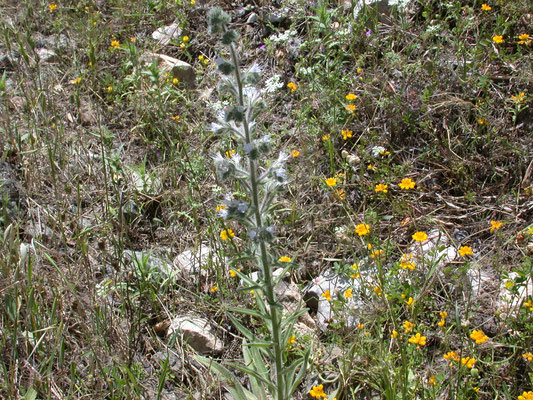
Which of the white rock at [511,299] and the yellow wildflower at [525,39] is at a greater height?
the yellow wildflower at [525,39]

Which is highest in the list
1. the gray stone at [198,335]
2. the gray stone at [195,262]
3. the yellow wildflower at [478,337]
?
the yellow wildflower at [478,337]

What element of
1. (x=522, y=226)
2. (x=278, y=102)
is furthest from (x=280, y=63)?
(x=522, y=226)

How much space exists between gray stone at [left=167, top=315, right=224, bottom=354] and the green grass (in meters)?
0.08

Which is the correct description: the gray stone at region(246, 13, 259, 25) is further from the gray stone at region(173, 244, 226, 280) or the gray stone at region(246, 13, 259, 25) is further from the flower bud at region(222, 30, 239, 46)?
the flower bud at region(222, 30, 239, 46)

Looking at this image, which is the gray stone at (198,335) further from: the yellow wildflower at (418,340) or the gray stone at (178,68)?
the gray stone at (178,68)

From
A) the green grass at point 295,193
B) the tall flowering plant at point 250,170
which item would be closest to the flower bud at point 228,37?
the tall flowering plant at point 250,170

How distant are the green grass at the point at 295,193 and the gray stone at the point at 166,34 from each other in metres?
0.14

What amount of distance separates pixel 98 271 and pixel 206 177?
4.10 feet

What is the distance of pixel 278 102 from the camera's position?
16.6 ft

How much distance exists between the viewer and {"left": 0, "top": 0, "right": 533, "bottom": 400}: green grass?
308 cm

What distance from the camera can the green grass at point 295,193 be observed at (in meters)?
3.08

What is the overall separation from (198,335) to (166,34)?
13.3 feet

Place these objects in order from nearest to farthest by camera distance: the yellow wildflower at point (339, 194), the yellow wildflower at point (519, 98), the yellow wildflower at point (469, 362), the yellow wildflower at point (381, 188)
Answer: the yellow wildflower at point (469, 362), the yellow wildflower at point (339, 194), the yellow wildflower at point (381, 188), the yellow wildflower at point (519, 98)

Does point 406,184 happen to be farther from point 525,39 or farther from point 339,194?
point 525,39
